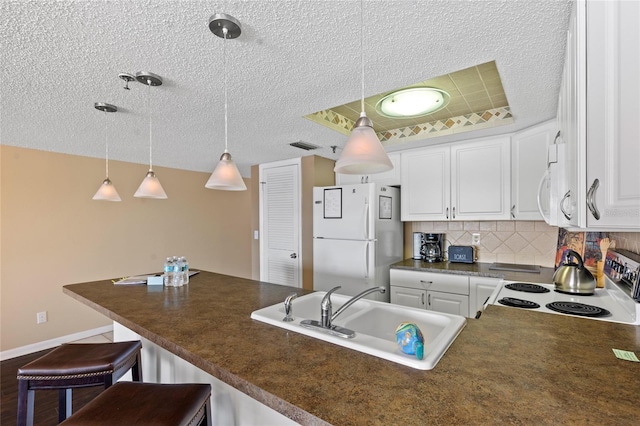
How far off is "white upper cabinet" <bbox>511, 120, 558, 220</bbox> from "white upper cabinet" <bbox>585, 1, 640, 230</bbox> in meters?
1.63

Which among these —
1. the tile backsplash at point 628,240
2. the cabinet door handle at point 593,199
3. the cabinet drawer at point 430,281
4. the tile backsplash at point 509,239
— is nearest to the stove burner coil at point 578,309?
the tile backsplash at point 628,240

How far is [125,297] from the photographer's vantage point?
5.52 feet

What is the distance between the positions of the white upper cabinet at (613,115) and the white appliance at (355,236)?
1.94 meters

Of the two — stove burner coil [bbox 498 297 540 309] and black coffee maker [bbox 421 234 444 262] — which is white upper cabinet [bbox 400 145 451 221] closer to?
black coffee maker [bbox 421 234 444 262]

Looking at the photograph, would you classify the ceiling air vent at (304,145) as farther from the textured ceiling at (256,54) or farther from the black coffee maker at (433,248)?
the black coffee maker at (433,248)

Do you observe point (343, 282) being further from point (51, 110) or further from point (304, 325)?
point (51, 110)

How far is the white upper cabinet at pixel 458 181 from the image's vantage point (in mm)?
2621

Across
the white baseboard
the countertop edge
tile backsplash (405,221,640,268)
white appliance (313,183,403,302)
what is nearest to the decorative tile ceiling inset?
white appliance (313,183,403,302)

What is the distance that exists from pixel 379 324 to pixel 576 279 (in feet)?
4.21

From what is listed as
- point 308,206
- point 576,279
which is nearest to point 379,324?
point 576,279

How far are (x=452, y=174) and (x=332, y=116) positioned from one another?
134 cm

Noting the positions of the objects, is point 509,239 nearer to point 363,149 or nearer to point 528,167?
point 528,167

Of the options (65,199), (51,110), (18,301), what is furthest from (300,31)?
(18,301)

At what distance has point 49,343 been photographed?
3045 mm
